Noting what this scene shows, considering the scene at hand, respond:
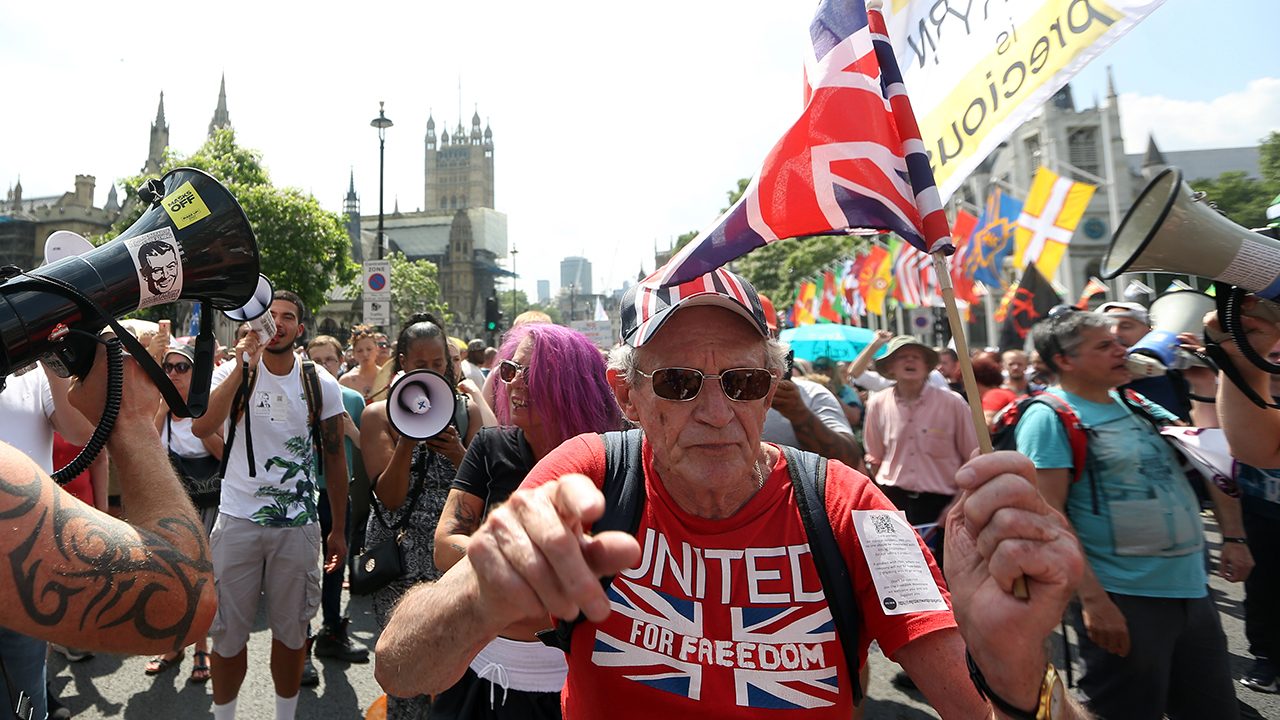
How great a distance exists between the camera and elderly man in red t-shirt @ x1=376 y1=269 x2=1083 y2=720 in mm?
996

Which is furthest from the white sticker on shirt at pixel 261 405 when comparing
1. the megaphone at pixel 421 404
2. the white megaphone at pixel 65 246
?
the white megaphone at pixel 65 246

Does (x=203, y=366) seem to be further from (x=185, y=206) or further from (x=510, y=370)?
(x=510, y=370)

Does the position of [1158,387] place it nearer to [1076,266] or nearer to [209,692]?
[209,692]

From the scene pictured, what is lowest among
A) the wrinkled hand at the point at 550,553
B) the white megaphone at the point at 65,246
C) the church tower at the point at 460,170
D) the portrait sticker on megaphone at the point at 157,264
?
the wrinkled hand at the point at 550,553

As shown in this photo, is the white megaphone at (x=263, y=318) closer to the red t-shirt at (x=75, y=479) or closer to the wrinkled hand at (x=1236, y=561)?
the red t-shirt at (x=75, y=479)

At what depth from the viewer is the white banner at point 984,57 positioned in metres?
1.72

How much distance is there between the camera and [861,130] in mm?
1719

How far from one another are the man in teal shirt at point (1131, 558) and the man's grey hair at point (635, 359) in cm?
172

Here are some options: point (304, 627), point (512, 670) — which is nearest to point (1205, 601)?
point (512, 670)

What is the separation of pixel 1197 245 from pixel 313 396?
13.2 feet

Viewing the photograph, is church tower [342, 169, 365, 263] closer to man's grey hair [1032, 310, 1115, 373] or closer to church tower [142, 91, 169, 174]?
church tower [142, 91, 169, 174]

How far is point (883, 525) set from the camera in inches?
62.7

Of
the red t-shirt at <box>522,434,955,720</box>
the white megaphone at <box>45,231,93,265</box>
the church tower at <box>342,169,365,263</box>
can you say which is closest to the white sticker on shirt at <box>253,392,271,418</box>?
the white megaphone at <box>45,231,93,265</box>

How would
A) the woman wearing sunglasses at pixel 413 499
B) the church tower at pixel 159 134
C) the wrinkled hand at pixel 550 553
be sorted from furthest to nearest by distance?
the church tower at pixel 159 134, the woman wearing sunglasses at pixel 413 499, the wrinkled hand at pixel 550 553
